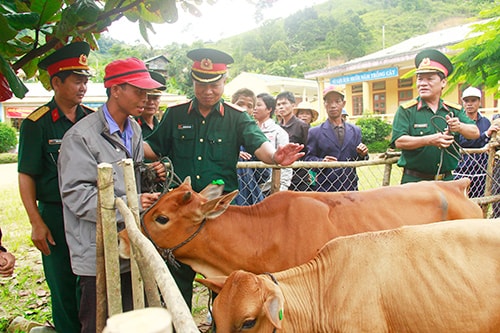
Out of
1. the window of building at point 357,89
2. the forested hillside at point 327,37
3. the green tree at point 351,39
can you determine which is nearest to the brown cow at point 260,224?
the window of building at point 357,89

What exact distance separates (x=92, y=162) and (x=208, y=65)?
1.58 metres

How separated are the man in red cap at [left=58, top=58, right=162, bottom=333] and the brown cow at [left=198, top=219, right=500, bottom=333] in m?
0.77

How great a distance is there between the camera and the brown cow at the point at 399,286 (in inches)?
108

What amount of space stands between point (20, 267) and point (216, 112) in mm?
4449

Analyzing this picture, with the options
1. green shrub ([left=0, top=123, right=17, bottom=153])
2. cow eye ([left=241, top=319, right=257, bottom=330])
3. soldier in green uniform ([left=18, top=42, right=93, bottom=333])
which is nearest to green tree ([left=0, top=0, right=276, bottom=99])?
soldier in green uniform ([left=18, top=42, right=93, bottom=333])

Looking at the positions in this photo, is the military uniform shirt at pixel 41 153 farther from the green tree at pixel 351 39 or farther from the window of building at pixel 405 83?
the green tree at pixel 351 39

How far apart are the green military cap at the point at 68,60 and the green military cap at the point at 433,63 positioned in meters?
3.47

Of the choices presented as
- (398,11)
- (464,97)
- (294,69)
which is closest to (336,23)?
(398,11)

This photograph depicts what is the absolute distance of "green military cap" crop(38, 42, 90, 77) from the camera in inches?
137

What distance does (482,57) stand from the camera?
617 cm

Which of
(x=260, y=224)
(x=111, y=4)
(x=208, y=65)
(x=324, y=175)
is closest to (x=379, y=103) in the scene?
(x=324, y=175)

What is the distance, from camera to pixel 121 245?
8.93 feet

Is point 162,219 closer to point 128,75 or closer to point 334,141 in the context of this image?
point 128,75

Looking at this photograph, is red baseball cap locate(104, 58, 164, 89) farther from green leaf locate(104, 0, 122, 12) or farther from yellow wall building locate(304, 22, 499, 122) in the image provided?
yellow wall building locate(304, 22, 499, 122)
